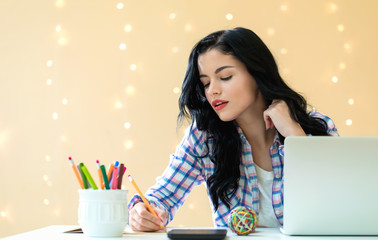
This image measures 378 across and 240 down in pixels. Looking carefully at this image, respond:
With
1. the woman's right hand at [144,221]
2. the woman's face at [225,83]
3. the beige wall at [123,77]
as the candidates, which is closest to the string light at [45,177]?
the beige wall at [123,77]

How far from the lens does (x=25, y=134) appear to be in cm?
244

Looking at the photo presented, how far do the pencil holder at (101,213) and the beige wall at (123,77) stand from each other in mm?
1467

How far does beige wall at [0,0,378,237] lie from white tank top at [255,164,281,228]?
98 centimetres

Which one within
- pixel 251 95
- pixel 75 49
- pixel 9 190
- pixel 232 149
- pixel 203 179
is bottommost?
pixel 9 190

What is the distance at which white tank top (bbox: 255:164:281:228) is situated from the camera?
136cm

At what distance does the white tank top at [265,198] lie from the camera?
53.4 inches

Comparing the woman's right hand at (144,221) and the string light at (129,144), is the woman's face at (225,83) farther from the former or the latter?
the string light at (129,144)

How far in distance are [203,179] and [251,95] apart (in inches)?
12.2

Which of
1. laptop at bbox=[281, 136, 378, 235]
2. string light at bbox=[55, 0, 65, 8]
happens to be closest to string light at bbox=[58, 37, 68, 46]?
string light at bbox=[55, 0, 65, 8]

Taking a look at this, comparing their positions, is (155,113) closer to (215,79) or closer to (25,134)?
(25,134)

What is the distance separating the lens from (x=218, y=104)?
4.53ft

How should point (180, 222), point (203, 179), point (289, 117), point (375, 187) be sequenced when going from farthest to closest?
point (180, 222) < point (203, 179) < point (289, 117) < point (375, 187)

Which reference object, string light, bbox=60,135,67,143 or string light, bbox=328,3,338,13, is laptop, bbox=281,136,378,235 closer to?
string light, bbox=328,3,338,13

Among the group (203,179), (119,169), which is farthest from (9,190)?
(119,169)
